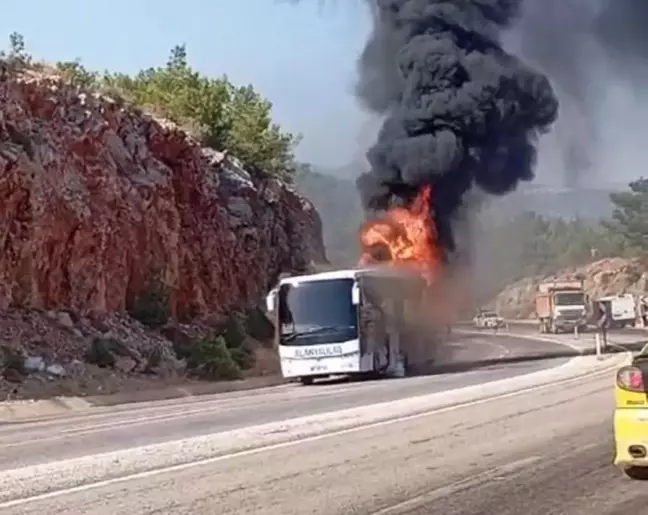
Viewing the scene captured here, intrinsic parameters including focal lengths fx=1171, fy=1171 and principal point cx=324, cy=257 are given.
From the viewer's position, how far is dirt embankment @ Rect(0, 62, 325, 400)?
31797 mm

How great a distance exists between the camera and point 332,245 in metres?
76.6

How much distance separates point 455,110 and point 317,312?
10.1 m

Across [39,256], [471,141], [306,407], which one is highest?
[471,141]

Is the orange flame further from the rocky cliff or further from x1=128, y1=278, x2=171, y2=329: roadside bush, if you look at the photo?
the rocky cliff

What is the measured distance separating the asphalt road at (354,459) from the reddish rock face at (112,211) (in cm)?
1107

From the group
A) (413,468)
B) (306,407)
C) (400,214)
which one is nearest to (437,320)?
(400,214)

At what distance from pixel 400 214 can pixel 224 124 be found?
16.5 meters

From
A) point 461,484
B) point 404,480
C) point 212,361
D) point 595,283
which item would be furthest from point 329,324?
point 595,283

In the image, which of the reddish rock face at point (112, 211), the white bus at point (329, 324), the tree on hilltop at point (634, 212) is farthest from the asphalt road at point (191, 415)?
the tree on hilltop at point (634, 212)

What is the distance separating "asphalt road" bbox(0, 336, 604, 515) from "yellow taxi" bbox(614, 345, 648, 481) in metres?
0.36

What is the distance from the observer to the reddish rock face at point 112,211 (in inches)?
1294

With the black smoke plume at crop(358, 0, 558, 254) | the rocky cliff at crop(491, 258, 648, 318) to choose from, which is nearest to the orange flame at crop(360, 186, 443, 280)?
the black smoke plume at crop(358, 0, 558, 254)

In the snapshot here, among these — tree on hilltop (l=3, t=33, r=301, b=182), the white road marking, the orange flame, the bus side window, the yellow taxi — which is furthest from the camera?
tree on hilltop (l=3, t=33, r=301, b=182)

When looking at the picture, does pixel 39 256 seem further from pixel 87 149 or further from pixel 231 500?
pixel 231 500
